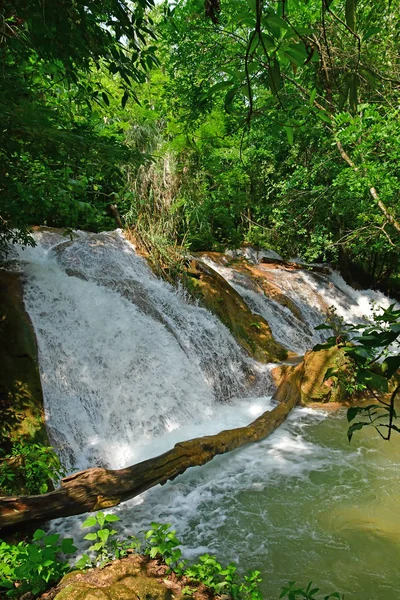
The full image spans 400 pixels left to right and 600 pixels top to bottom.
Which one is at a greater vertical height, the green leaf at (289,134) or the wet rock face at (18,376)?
the green leaf at (289,134)

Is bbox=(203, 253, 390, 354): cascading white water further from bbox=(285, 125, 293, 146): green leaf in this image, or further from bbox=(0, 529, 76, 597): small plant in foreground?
bbox=(285, 125, 293, 146): green leaf

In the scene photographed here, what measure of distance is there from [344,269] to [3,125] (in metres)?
14.7

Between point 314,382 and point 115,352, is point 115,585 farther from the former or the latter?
point 314,382

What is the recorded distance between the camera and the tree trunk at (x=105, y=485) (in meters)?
3.31

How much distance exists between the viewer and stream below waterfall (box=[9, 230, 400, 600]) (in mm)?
3641

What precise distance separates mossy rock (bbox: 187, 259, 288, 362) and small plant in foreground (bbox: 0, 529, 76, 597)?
601cm

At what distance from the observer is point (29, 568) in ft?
8.39

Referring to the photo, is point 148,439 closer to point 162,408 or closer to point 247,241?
point 162,408

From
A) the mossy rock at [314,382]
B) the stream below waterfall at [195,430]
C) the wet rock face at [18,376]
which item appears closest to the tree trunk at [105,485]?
the stream below waterfall at [195,430]

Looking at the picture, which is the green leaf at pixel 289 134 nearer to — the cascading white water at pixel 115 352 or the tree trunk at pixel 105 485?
the tree trunk at pixel 105 485

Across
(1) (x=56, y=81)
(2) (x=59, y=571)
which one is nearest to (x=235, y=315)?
(1) (x=56, y=81)

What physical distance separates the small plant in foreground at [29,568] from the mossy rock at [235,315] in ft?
19.7

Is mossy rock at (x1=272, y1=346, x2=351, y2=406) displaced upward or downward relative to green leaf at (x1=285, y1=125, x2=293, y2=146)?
downward

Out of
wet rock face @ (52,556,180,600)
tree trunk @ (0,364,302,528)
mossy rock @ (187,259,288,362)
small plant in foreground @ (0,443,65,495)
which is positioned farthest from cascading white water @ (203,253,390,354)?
wet rock face @ (52,556,180,600)
